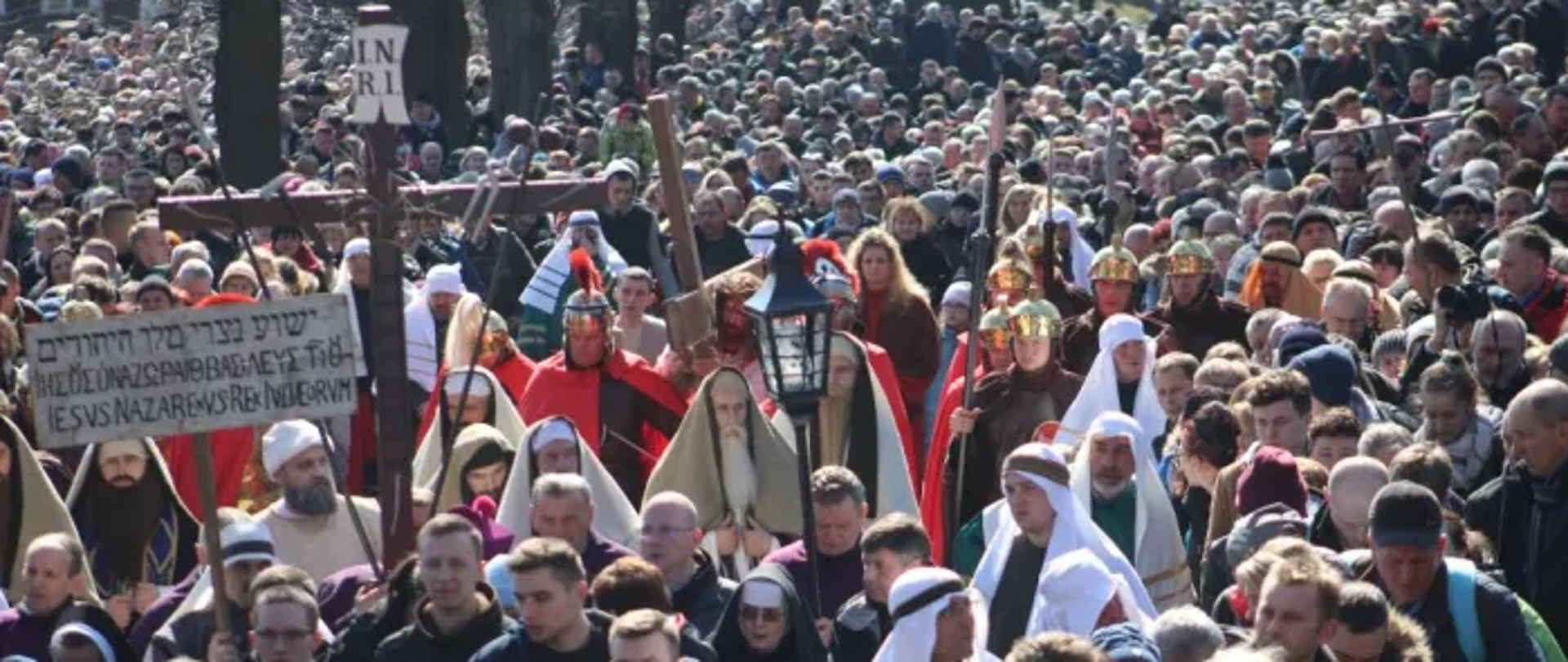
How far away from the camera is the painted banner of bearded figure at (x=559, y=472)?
11.4 meters

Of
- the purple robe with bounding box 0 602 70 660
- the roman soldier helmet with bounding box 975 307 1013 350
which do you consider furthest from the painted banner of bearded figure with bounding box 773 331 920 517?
the purple robe with bounding box 0 602 70 660

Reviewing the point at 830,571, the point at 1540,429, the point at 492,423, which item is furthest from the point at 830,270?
the point at 1540,429

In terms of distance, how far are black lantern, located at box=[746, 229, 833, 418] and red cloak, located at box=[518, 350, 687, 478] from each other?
3.26 metres

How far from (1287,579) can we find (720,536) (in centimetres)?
438

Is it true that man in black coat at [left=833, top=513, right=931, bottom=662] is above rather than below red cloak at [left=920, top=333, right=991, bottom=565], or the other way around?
above

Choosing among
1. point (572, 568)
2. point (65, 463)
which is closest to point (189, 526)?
point (65, 463)

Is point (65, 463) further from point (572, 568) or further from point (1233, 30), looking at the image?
point (1233, 30)

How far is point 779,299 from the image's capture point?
10203mm

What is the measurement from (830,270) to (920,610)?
20.0 feet

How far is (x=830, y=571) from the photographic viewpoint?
10.5m

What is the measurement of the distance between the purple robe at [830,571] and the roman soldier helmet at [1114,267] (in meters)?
3.66

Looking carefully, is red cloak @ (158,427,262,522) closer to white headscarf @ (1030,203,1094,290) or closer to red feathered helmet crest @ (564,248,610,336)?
red feathered helmet crest @ (564,248,610,336)

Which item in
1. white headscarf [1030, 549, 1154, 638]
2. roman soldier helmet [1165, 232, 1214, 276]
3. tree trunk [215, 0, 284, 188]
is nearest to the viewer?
white headscarf [1030, 549, 1154, 638]

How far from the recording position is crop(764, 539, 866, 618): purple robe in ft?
33.6
